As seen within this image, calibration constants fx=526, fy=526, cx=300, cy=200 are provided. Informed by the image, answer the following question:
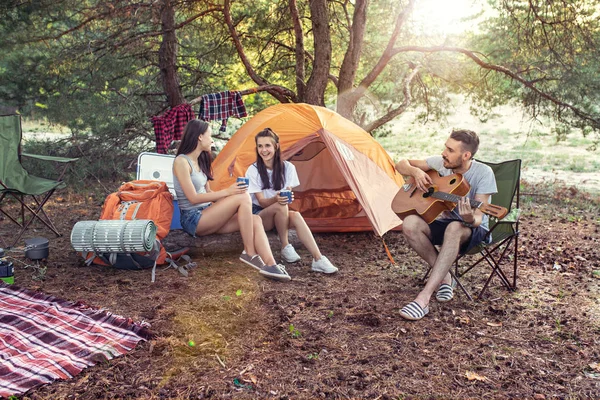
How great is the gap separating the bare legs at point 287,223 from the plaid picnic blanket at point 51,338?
1530 millimetres

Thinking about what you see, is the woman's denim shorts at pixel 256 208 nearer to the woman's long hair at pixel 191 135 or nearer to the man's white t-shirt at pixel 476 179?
the woman's long hair at pixel 191 135

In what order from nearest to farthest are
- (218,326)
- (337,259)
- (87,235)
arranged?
(218,326) → (87,235) → (337,259)

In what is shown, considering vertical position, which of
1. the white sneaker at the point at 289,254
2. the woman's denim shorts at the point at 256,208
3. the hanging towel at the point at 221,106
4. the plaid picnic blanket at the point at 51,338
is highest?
the hanging towel at the point at 221,106

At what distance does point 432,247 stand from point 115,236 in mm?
2239

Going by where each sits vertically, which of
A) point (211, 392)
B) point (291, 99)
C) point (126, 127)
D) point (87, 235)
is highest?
point (291, 99)

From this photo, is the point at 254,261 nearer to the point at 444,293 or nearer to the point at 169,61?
the point at 444,293

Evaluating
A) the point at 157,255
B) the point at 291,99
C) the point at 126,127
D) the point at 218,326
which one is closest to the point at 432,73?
the point at 291,99

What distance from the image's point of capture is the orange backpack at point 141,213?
13.1 ft

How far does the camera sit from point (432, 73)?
839 centimetres

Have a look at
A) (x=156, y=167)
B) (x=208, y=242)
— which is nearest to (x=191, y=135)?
(x=208, y=242)

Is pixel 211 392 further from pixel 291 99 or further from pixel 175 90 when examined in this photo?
pixel 175 90

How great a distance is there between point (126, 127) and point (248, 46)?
2.25 meters

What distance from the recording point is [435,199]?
11.5ft

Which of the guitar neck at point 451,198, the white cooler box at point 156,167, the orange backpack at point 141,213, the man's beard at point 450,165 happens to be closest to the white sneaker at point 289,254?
the orange backpack at point 141,213
